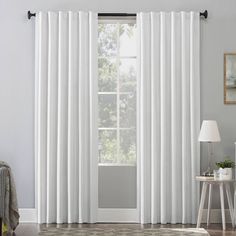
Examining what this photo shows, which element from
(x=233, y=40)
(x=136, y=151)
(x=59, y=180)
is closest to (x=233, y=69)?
(x=233, y=40)

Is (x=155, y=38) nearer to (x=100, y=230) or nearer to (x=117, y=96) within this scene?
(x=117, y=96)

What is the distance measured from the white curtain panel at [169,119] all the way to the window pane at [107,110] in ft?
1.18

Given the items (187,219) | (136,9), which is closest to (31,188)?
(187,219)

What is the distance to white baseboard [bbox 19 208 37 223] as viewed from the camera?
22.5ft

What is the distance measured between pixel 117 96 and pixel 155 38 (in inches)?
30.7

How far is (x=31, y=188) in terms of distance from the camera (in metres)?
6.93

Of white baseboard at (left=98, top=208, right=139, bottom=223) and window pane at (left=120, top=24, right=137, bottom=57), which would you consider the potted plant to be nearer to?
white baseboard at (left=98, top=208, right=139, bottom=223)

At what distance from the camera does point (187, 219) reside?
22.4 feet

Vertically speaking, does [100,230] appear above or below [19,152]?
below

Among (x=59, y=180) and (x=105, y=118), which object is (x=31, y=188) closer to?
(x=59, y=180)

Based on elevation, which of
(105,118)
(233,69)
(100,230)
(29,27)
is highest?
(29,27)

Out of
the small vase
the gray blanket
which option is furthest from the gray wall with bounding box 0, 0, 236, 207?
the gray blanket

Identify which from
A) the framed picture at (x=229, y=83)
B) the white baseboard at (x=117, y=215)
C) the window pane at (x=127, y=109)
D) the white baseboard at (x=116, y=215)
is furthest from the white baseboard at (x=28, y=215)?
the framed picture at (x=229, y=83)

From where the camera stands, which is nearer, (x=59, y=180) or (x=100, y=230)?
(x=100, y=230)
